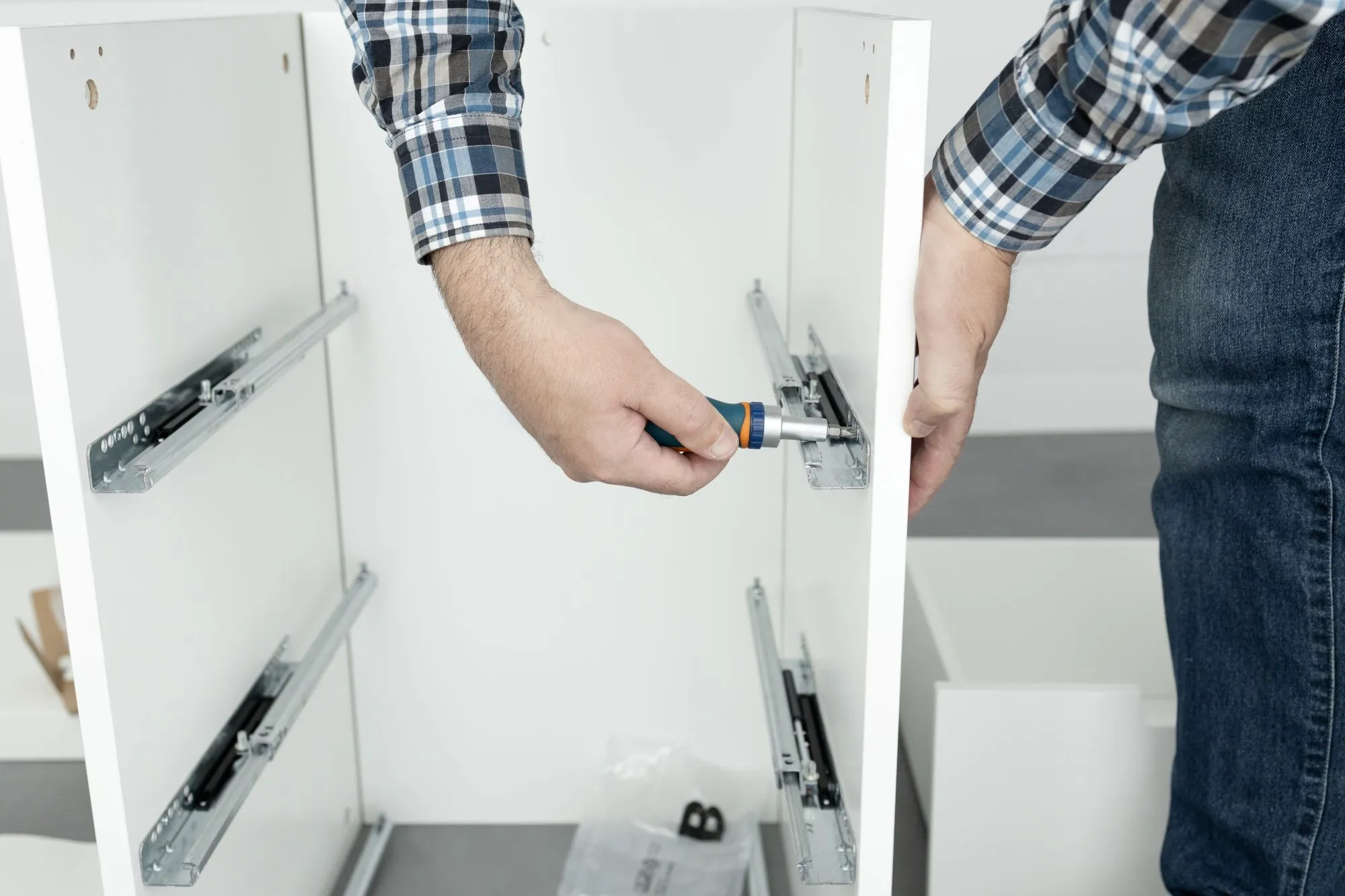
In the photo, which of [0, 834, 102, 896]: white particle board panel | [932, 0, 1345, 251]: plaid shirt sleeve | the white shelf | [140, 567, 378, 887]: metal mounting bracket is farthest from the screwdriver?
the white shelf

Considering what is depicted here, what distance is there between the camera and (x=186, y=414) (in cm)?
82

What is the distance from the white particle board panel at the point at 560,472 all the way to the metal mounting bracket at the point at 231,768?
0.56ft

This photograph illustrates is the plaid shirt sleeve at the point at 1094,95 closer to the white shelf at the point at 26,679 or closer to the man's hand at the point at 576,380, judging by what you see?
the man's hand at the point at 576,380

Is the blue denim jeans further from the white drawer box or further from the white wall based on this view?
the white wall

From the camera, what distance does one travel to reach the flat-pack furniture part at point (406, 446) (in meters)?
0.70

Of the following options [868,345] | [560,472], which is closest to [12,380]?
[560,472]

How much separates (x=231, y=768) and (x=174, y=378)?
0.29 meters

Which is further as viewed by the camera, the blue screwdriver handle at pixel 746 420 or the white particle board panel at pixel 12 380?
the white particle board panel at pixel 12 380

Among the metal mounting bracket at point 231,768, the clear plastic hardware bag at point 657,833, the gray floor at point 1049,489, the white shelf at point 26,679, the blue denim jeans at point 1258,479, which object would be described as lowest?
the clear plastic hardware bag at point 657,833

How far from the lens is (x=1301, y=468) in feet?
2.61

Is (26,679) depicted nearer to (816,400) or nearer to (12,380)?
(816,400)

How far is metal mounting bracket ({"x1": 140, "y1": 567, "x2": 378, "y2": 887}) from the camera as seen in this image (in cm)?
78

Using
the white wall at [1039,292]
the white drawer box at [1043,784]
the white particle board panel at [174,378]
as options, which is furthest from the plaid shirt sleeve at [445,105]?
the white wall at [1039,292]

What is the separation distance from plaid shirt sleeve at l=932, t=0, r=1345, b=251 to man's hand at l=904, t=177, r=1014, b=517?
0.01m
